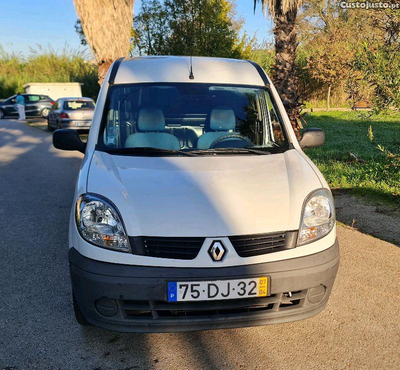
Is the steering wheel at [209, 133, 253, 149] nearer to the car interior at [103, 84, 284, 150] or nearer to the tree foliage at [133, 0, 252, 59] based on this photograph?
the car interior at [103, 84, 284, 150]

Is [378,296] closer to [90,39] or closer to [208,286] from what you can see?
[208,286]

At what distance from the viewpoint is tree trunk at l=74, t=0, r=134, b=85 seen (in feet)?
42.7

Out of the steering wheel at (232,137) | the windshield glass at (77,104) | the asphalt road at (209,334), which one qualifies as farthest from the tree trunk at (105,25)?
the steering wheel at (232,137)

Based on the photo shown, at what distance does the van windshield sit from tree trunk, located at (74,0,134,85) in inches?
398

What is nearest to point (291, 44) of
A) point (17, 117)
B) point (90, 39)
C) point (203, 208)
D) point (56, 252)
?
point (90, 39)

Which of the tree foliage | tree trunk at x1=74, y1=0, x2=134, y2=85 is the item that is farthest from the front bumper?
the tree foliage

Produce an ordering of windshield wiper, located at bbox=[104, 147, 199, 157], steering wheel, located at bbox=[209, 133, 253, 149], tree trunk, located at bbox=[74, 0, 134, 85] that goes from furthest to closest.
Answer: tree trunk, located at bbox=[74, 0, 134, 85] → steering wheel, located at bbox=[209, 133, 253, 149] → windshield wiper, located at bbox=[104, 147, 199, 157]

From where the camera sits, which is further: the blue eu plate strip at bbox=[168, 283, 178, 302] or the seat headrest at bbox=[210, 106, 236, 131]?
the seat headrest at bbox=[210, 106, 236, 131]

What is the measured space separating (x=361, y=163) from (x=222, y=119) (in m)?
5.50

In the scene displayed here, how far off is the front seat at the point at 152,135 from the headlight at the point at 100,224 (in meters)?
0.90

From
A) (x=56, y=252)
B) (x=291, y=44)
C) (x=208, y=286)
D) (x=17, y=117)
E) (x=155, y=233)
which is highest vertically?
(x=291, y=44)

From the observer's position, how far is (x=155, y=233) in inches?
101

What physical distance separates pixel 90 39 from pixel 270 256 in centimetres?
1236

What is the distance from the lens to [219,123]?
3951mm
